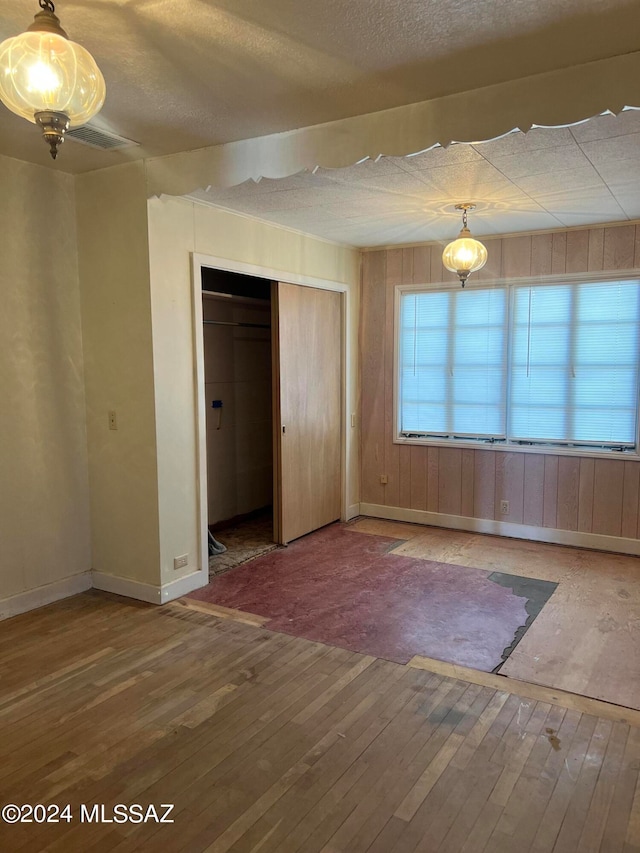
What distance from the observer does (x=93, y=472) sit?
13.0ft

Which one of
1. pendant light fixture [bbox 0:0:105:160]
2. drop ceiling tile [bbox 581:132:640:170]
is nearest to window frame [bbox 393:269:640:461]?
drop ceiling tile [bbox 581:132:640:170]

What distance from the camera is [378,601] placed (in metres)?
3.83

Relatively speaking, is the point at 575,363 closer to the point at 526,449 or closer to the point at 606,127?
the point at 526,449

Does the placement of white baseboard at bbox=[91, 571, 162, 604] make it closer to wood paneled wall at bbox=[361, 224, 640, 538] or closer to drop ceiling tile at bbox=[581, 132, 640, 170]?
wood paneled wall at bbox=[361, 224, 640, 538]

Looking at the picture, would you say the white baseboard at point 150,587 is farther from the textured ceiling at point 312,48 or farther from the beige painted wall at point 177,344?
the textured ceiling at point 312,48

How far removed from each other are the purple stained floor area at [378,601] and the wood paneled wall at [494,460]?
2.88 ft

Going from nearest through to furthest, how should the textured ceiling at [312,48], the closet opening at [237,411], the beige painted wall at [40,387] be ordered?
the textured ceiling at [312,48]
the beige painted wall at [40,387]
the closet opening at [237,411]

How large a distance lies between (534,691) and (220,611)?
1784mm

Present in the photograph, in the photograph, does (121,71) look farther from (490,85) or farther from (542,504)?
(542,504)

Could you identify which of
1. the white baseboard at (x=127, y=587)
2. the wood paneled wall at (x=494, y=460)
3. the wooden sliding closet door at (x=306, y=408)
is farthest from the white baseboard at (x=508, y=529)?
the white baseboard at (x=127, y=587)

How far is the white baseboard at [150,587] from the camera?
3766 millimetres

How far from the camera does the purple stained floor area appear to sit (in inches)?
128

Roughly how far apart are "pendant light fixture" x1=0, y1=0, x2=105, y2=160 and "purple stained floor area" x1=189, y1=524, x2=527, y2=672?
265 centimetres

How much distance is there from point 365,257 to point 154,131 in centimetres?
301
